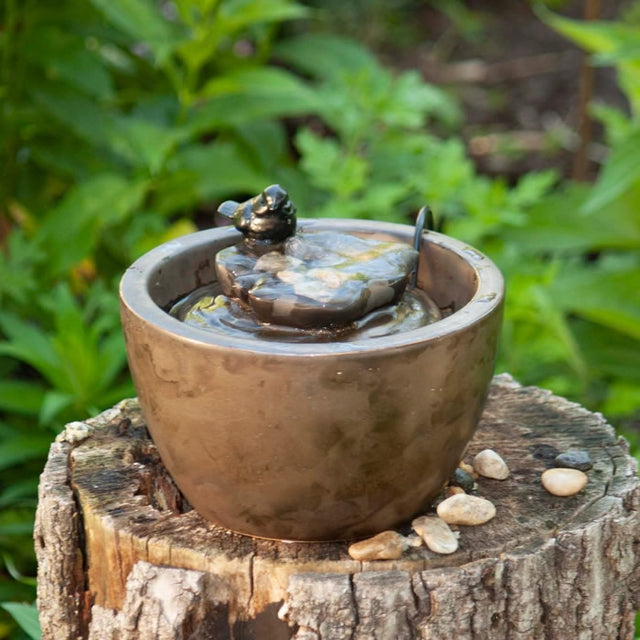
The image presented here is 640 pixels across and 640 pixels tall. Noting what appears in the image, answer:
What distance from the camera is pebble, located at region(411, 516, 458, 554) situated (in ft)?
4.23

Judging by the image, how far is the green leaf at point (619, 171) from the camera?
2289mm

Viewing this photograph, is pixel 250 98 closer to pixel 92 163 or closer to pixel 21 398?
pixel 92 163

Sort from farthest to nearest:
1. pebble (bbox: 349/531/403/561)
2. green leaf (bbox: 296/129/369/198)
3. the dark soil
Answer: the dark soil, green leaf (bbox: 296/129/369/198), pebble (bbox: 349/531/403/561)

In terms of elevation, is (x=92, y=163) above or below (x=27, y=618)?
above

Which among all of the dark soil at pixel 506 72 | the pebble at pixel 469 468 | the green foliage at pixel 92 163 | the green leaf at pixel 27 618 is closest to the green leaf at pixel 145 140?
the green foliage at pixel 92 163

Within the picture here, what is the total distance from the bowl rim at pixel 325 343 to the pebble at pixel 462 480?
28cm

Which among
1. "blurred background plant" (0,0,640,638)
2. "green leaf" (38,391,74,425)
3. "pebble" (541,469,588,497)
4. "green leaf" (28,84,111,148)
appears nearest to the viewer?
"pebble" (541,469,588,497)

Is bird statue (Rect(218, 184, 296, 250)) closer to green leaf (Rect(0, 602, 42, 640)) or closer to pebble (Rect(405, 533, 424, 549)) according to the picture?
pebble (Rect(405, 533, 424, 549))

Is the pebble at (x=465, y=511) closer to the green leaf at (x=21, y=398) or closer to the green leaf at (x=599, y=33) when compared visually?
the green leaf at (x=21, y=398)

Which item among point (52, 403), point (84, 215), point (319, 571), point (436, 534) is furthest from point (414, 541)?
point (84, 215)

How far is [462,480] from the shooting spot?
144 cm

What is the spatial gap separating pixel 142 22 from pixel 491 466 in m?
1.69

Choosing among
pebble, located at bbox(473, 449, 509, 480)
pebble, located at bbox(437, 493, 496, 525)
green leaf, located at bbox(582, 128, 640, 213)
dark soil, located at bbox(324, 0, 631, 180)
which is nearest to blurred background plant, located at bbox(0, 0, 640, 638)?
green leaf, located at bbox(582, 128, 640, 213)

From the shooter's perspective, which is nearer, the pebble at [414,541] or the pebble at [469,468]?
the pebble at [414,541]
